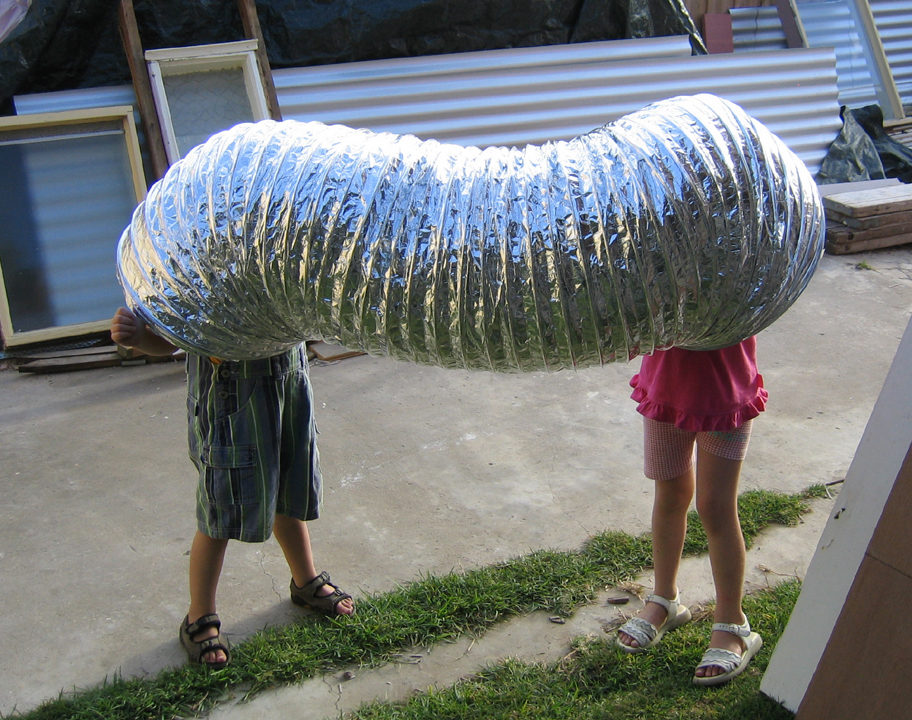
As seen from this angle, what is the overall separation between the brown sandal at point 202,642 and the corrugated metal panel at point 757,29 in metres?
6.62

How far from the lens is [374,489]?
10.4ft

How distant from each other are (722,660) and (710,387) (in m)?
0.77

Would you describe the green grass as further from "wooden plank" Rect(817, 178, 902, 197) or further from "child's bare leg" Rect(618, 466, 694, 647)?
"wooden plank" Rect(817, 178, 902, 197)

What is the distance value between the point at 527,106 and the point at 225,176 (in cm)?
441

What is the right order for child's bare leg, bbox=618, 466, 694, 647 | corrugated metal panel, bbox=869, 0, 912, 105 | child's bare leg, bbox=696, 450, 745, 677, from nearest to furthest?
child's bare leg, bbox=696, 450, 745, 677 → child's bare leg, bbox=618, 466, 694, 647 → corrugated metal panel, bbox=869, 0, 912, 105

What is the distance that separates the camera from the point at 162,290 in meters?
1.66

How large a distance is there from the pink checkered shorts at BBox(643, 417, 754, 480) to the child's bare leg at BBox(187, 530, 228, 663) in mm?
1190

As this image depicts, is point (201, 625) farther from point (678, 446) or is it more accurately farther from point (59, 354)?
point (59, 354)

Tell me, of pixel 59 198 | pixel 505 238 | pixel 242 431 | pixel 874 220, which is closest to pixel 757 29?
pixel 874 220

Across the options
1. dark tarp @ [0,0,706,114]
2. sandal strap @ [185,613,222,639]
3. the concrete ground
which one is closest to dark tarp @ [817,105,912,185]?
dark tarp @ [0,0,706,114]

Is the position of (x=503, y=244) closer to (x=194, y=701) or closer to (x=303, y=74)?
(x=194, y=701)

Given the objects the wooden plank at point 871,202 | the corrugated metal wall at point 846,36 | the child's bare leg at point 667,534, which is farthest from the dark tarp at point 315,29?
the child's bare leg at point 667,534

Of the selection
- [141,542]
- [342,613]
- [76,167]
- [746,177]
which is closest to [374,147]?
[746,177]

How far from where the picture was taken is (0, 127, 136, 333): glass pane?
4.39m
